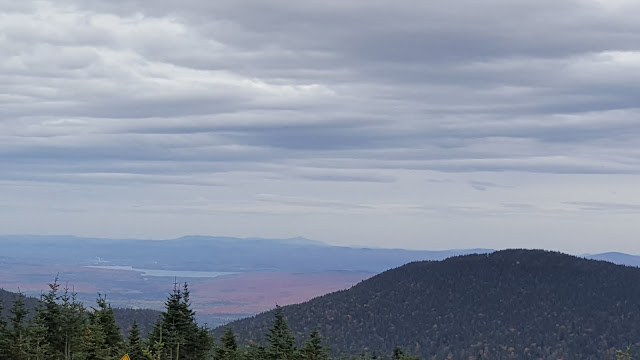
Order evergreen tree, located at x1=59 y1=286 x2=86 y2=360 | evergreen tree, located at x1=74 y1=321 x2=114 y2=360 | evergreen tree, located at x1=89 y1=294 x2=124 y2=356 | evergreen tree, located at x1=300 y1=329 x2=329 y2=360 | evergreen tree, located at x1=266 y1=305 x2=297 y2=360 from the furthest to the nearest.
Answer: evergreen tree, located at x1=266 y1=305 x2=297 y2=360, evergreen tree, located at x1=300 y1=329 x2=329 y2=360, evergreen tree, located at x1=59 y1=286 x2=86 y2=360, evergreen tree, located at x1=89 y1=294 x2=124 y2=356, evergreen tree, located at x1=74 y1=321 x2=114 y2=360

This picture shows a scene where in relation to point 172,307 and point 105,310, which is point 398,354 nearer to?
point 172,307

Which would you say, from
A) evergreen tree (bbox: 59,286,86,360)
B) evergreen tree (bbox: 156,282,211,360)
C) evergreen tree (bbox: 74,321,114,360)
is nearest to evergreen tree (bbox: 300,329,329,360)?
evergreen tree (bbox: 156,282,211,360)

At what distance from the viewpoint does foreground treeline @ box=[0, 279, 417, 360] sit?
47.7 metres

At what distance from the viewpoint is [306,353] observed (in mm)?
55344

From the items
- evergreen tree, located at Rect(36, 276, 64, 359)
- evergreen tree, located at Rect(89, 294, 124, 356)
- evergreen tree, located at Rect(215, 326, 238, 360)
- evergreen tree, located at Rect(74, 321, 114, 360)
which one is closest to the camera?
evergreen tree, located at Rect(74, 321, 114, 360)

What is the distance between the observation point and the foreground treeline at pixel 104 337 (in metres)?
47.7

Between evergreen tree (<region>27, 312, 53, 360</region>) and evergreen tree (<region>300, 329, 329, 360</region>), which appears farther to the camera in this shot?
evergreen tree (<region>300, 329, 329, 360</region>)

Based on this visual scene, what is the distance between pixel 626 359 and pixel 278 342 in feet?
88.3

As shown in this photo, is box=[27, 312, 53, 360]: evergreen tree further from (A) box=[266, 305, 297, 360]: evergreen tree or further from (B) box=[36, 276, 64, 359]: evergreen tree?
(A) box=[266, 305, 297, 360]: evergreen tree

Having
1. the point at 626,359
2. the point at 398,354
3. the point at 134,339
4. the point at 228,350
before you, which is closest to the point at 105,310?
the point at 134,339

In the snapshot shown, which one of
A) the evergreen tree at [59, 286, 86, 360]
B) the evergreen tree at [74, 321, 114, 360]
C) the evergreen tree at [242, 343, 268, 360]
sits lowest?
the evergreen tree at [242, 343, 268, 360]

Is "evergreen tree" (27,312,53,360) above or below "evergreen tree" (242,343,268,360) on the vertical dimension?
above

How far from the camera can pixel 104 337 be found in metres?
47.8

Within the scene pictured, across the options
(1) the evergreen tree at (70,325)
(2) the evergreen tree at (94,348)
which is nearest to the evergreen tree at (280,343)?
(1) the evergreen tree at (70,325)
